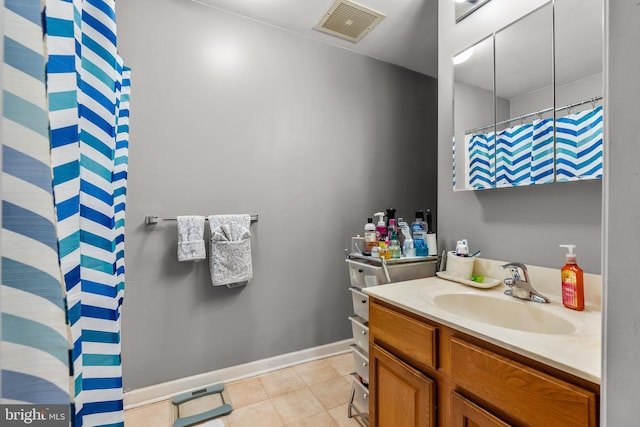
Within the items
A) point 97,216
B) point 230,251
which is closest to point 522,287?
point 97,216

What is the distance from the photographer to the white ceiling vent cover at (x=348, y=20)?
184 centimetres

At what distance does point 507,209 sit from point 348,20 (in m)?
1.59

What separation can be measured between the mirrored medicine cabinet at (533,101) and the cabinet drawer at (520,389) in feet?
2.50

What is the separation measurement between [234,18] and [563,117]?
197cm

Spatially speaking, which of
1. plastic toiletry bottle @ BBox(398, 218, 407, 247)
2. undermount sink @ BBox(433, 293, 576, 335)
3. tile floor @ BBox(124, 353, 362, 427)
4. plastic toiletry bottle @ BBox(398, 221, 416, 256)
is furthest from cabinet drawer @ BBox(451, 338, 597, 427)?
tile floor @ BBox(124, 353, 362, 427)

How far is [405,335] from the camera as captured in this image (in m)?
1.08

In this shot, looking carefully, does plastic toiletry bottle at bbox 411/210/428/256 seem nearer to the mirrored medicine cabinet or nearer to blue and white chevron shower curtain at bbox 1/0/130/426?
the mirrored medicine cabinet

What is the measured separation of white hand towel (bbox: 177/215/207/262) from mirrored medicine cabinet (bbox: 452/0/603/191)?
1.50 meters

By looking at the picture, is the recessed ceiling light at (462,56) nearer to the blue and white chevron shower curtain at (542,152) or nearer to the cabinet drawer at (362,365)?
the blue and white chevron shower curtain at (542,152)

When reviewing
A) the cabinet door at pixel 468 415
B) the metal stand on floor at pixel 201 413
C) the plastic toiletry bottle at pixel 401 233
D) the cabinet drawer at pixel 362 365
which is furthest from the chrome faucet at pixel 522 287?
the metal stand on floor at pixel 201 413

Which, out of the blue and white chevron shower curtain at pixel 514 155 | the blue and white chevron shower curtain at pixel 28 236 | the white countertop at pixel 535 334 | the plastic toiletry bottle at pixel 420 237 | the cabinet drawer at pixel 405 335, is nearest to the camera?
the blue and white chevron shower curtain at pixel 28 236

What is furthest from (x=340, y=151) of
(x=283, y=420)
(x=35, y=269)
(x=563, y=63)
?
(x=35, y=269)

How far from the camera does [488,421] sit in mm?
784

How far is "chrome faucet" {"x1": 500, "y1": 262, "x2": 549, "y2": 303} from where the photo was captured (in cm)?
108
